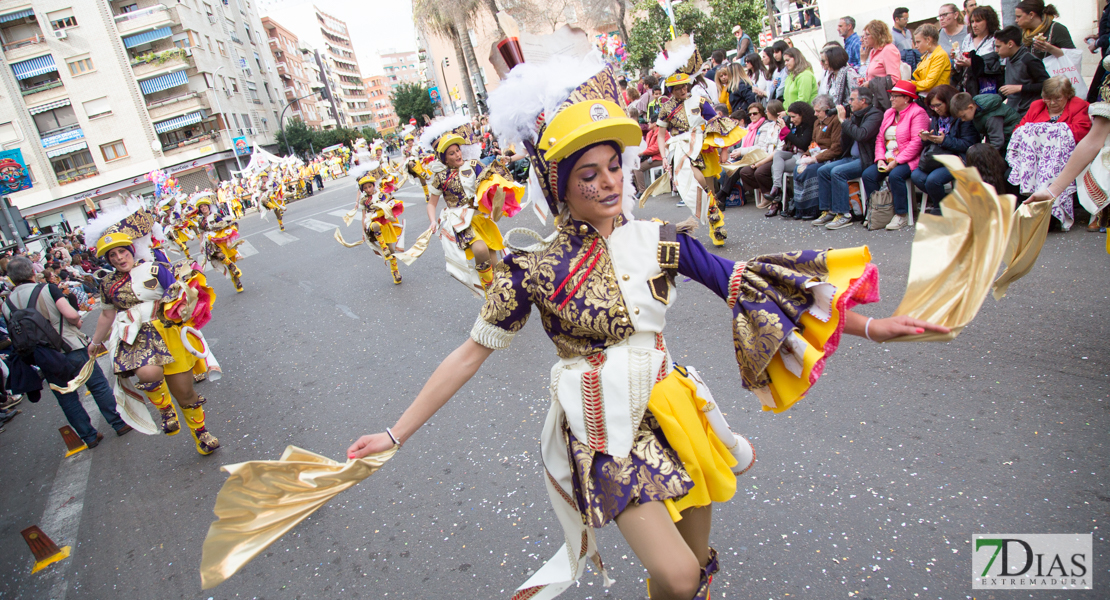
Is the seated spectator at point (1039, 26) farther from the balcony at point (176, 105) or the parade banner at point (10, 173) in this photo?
the balcony at point (176, 105)

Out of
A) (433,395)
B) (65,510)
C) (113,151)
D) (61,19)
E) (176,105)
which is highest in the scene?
(61,19)

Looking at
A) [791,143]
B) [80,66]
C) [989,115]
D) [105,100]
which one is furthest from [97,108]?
[989,115]

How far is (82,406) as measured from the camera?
5848 millimetres

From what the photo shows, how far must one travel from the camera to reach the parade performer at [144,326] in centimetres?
482

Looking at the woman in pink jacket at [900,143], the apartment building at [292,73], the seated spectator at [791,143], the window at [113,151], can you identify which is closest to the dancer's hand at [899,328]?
the woman in pink jacket at [900,143]

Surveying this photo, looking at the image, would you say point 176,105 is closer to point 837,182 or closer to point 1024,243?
point 837,182

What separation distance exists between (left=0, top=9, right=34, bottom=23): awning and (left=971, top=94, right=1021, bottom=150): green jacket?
59875 mm

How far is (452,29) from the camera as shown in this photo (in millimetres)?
32344

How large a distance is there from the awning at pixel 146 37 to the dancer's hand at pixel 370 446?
6072 centimetres

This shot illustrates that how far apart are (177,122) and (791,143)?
54988 millimetres

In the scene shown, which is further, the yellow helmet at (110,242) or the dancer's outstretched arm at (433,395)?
the yellow helmet at (110,242)

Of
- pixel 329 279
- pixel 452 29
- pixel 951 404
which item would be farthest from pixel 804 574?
pixel 452 29

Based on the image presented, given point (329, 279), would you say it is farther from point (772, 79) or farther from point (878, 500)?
point (878, 500)

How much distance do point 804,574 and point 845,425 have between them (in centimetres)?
122
